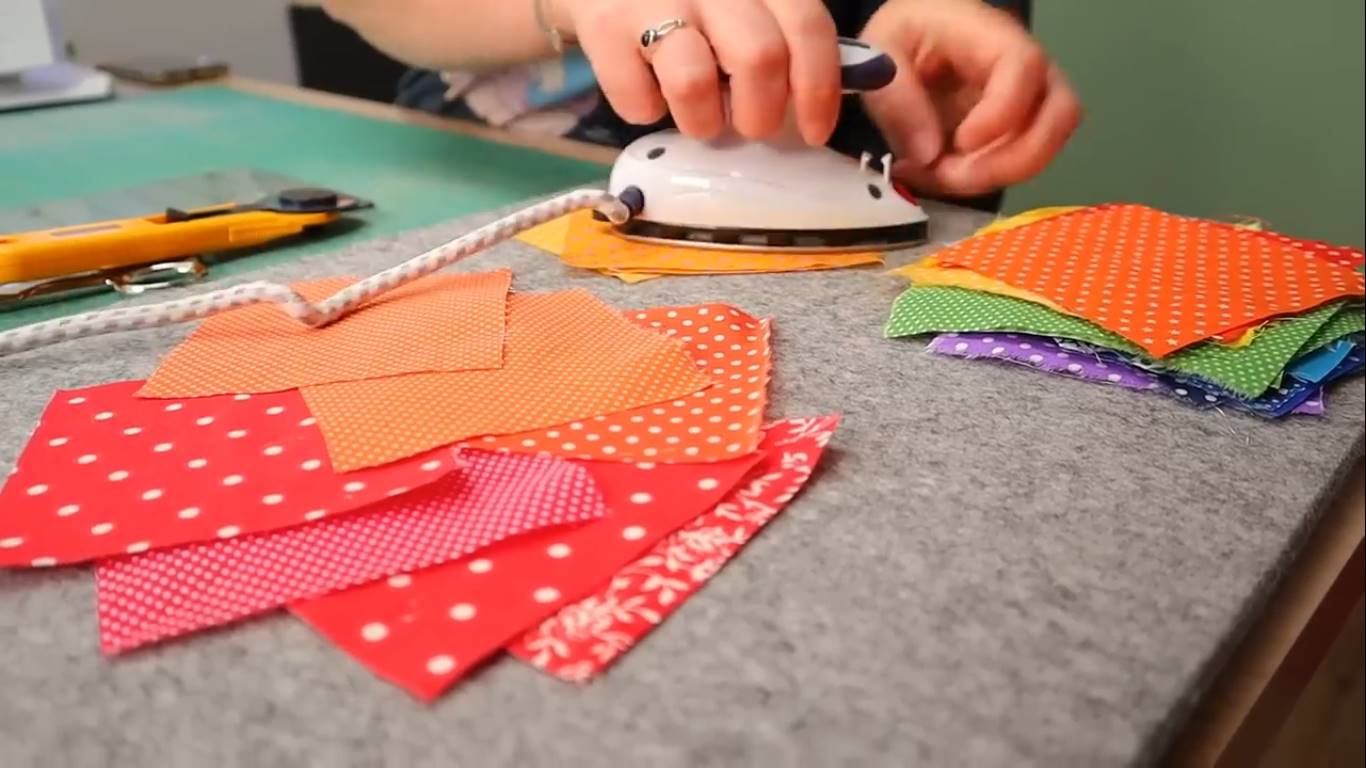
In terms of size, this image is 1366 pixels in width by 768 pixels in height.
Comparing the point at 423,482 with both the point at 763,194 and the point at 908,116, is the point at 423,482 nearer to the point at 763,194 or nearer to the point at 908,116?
the point at 763,194

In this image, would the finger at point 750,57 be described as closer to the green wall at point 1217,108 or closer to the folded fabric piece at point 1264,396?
the folded fabric piece at point 1264,396

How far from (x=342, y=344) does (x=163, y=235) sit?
0.17 m

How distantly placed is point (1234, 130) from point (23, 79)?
1276 millimetres

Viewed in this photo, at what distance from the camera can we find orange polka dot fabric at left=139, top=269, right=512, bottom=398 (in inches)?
16.5

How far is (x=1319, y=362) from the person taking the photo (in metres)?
0.44

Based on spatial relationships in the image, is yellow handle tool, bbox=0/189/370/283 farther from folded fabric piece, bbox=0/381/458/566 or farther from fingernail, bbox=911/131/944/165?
fingernail, bbox=911/131/944/165

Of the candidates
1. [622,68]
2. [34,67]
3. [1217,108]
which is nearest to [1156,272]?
[622,68]

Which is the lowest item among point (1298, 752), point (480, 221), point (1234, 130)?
point (1298, 752)

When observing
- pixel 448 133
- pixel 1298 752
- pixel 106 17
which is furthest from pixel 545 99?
pixel 106 17

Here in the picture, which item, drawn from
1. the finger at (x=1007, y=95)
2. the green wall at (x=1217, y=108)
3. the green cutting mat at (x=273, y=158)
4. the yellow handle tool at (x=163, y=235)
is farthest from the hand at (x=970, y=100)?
the green wall at (x=1217, y=108)

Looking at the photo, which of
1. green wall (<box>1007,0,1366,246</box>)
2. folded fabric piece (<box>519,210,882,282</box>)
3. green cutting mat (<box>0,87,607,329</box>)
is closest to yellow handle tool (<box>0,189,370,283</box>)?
green cutting mat (<box>0,87,607,329</box>)

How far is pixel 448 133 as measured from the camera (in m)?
0.87

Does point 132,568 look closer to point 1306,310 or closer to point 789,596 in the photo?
point 789,596

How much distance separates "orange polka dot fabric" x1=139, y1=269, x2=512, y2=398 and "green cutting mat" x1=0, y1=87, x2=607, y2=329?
0.39ft
